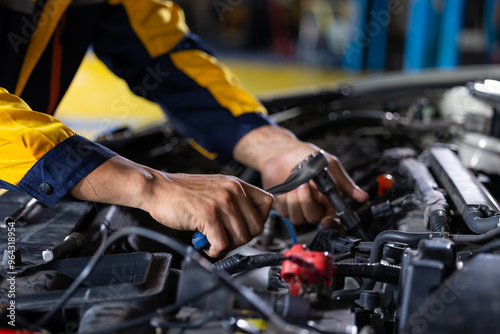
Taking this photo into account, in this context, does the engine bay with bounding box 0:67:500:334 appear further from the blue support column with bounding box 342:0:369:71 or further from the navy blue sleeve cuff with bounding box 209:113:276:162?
the blue support column with bounding box 342:0:369:71

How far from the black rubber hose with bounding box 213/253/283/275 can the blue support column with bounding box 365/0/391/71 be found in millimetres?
5849

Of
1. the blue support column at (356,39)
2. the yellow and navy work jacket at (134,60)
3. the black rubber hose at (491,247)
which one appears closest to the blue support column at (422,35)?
the blue support column at (356,39)

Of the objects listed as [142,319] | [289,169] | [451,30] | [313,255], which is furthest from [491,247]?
[451,30]

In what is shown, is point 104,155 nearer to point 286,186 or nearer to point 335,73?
point 286,186

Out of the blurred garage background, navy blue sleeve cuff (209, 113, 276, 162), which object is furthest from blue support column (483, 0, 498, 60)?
navy blue sleeve cuff (209, 113, 276, 162)

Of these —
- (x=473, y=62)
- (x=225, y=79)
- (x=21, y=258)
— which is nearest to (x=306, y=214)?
(x=225, y=79)

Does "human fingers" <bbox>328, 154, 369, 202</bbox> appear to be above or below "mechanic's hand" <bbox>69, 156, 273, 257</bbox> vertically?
above

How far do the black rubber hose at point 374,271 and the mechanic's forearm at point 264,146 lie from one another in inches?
18.8

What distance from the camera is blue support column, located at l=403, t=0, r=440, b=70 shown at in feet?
18.7

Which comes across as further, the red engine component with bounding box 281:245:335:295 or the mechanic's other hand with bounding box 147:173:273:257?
the mechanic's other hand with bounding box 147:173:273:257

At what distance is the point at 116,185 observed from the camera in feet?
3.07

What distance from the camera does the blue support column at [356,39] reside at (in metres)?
6.38

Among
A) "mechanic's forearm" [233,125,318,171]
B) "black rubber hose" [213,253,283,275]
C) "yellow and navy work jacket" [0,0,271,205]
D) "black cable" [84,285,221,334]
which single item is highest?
"yellow and navy work jacket" [0,0,271,205]

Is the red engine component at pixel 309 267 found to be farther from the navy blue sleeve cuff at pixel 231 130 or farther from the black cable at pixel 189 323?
the navy blue sleeve cuff at pixel 231 130
